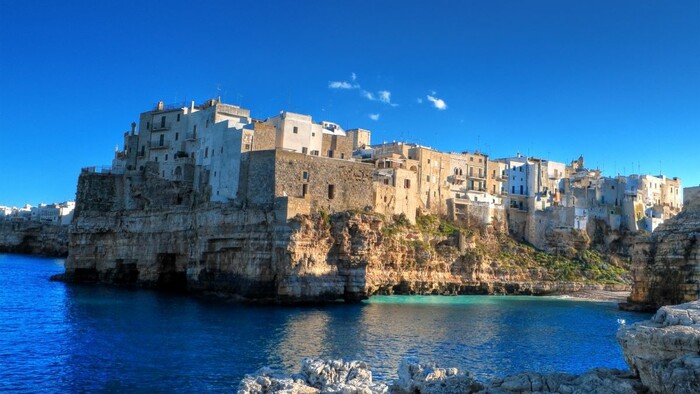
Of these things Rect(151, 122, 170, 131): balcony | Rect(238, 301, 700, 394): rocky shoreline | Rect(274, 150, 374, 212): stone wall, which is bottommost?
Rect(238, 301, 700, 394): rocky shoreline

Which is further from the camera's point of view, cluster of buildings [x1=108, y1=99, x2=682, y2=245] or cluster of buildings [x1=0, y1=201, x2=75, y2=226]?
cluster of buildings [x1=0, y1=201, x2=75, y2=226]

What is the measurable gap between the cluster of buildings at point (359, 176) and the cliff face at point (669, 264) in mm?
20568

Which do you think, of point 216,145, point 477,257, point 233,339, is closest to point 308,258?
point 216,145

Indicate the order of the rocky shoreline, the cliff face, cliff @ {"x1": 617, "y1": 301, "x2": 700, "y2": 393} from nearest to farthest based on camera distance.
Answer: cliff @ {"x1": 617, "y1": 301, "x2": 700, "y2": 393} → the rocky shoreline → the cliff face

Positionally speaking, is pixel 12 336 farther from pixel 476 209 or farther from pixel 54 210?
pixel 54 210

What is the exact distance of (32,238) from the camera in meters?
113

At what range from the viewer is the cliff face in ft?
152

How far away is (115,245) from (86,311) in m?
22.9

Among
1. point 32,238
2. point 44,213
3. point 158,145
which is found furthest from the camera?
point 44,213

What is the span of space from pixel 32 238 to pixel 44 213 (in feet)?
86.9

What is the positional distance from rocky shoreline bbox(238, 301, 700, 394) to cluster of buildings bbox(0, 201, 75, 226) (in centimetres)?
11065

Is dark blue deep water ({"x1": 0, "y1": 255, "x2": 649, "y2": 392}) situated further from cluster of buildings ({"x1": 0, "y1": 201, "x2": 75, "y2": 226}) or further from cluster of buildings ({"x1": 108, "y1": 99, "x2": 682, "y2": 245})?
cluster of buildings ({"x1": 0, "y1": 201, "x2": 75, "y2": 226})

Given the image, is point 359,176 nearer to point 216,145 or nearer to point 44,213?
point 216,145

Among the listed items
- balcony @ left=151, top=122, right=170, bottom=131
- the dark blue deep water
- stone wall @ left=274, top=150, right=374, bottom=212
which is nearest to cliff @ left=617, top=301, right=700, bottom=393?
the dark blue deep water
